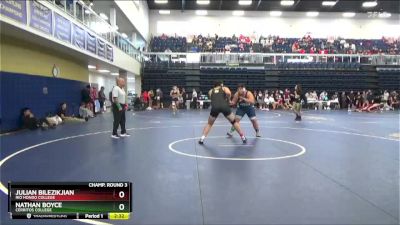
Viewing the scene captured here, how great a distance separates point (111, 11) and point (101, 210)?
19.8m

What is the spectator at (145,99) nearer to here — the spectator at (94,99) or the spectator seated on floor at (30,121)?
the spectator at (94,99)

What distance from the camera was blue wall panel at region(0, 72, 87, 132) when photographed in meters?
11.5

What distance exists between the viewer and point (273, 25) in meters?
A: 38.9

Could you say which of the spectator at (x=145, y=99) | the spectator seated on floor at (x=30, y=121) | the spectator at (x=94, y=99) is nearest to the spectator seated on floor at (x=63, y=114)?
the spectator seated on floor at (x=30, y=121)

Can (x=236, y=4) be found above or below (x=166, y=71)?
above

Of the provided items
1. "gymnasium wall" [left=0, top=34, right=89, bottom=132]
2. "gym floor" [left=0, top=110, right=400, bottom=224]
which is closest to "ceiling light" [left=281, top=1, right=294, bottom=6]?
"gymnasium wall" [left=0, top=34, right=89, bottom=132]

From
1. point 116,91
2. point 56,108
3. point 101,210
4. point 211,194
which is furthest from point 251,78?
Answer: point 101,210

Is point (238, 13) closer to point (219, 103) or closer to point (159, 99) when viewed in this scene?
point (159, 99)

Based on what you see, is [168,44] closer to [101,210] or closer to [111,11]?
[111,11]

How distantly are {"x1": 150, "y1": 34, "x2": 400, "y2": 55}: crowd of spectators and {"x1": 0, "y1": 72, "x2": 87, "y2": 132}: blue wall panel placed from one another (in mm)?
17976

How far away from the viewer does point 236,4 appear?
36.5 m

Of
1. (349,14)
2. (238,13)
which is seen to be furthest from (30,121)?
(349,14)
